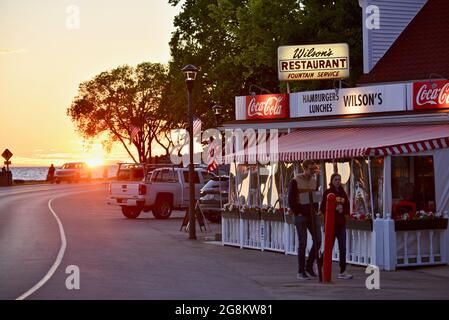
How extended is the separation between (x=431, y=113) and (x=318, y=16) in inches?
808

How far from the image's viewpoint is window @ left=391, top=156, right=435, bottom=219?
2448 centimetres

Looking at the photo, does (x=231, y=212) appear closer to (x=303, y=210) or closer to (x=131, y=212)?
(x=303, y=210)

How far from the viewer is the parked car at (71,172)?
316ft

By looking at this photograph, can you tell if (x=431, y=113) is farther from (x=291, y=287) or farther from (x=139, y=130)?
(x=139, y=130)

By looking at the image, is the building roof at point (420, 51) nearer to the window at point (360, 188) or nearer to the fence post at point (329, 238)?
the window at point (360, 188)

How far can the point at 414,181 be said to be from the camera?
25500mm

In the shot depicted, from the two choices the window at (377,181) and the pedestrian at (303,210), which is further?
the window at (377,181)

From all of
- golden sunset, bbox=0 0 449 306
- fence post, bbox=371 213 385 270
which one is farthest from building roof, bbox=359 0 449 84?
fence post, bbox=371 213 385 270

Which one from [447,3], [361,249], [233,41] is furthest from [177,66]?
[361,249]

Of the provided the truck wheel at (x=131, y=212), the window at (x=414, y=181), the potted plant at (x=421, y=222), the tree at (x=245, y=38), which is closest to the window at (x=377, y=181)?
→ the window at (x=414, y=181)

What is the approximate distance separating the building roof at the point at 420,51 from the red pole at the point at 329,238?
50.4ft

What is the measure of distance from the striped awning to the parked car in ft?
229

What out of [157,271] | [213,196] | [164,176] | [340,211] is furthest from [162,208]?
[340,211]

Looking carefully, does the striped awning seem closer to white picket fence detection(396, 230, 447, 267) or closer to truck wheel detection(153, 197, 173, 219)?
white picket fence detection(396, 230, 447, 267)
